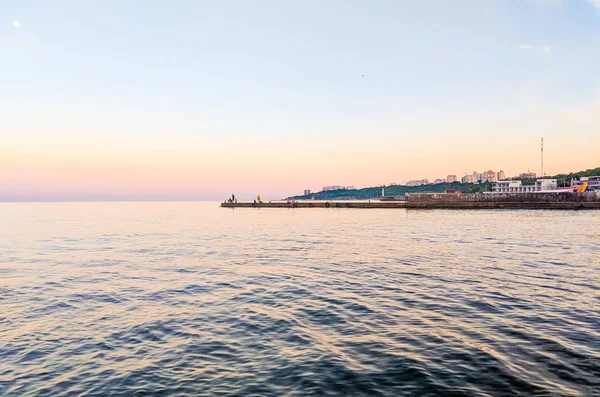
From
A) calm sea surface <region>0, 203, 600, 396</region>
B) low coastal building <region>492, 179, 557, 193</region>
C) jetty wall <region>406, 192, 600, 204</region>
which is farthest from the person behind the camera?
low coastal building <region>492, 179, 557, 193</region>

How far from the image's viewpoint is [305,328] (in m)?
10.6

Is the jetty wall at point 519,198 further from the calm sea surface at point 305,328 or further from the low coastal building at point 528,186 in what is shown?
the calm sea surface at point 305,328

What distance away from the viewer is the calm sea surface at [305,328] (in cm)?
743

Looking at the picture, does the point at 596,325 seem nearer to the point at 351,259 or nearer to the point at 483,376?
the point at 483,376

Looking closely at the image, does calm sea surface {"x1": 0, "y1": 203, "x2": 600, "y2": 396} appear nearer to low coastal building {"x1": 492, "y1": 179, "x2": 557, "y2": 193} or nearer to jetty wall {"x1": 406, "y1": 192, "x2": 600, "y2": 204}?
jetty wall {"x1": 406, "y1": 192, "x2": 600, "y2": 204}

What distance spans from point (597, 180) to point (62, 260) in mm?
174967

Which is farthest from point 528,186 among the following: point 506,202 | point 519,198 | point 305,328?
point 305,328

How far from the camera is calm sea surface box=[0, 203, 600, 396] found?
743 cm

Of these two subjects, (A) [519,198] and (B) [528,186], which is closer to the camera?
(A) [519,198]

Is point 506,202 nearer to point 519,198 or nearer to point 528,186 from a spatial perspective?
point 519,198

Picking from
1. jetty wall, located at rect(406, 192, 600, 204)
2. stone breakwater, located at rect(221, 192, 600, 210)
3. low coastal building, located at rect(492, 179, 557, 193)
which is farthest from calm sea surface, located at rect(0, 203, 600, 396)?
low coastal building, located at rect(492, 179, 557, 193)

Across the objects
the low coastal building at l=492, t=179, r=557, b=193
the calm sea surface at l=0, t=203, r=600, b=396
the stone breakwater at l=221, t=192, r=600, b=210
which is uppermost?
the low coastal building at l=492, t=179, r=557, b=193

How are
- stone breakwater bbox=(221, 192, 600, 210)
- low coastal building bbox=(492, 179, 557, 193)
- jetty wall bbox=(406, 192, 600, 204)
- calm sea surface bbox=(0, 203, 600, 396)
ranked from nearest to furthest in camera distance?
calm sea surface bbox=(0, 203, 600, 396) < stone breakwater bbox=(221, 192, 600, 210) < jetty wall bbox=(406, 192, 600, 204) < low coastal building bbox=(492, 179, 557, 193)

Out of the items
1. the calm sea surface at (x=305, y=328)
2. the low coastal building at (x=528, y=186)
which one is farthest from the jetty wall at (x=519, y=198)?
the calm sea surface at (x=305, y=328)
